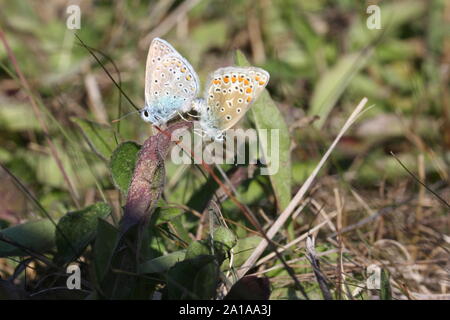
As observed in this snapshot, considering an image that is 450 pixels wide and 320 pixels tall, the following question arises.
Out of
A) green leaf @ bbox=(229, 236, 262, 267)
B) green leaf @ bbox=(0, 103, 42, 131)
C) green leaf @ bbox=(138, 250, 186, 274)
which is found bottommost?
green leaf @ bbox=(138, 250, 186, 274)

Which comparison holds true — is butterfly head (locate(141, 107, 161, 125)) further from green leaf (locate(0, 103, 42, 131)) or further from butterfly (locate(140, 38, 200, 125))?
green leaf (locate(0, 103, 42, 131))

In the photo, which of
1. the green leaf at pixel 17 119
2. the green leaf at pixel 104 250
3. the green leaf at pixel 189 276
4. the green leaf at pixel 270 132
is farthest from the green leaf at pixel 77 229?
the green leaf at pixel 17 119

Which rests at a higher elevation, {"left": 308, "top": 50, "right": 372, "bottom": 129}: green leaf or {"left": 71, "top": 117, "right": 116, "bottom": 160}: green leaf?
{"left": 308, "top": 50, "right": 372, "bottom": 129}: green leaf

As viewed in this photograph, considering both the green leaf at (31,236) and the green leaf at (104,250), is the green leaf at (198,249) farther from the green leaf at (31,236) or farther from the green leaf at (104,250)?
the green leaf at (31,236)

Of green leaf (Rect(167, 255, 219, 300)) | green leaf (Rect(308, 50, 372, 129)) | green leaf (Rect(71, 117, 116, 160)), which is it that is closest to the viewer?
green leaf (Rect(167, 255, 219, 300))

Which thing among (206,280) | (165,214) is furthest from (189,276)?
(165,214)

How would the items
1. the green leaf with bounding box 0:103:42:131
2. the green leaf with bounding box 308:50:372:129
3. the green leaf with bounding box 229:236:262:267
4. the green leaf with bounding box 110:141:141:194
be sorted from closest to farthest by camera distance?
1. the green leaf with bounding box 110:141:141:194
2. the green leaf with bounding box 229:236:262:267
3. the green leaf with bounding box 308:50:372:129
4. the green leaf with bounding box 0:103:42:131

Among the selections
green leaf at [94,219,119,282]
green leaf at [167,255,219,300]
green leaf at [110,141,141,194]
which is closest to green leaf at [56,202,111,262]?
green leaf at [110,141,141,194]
